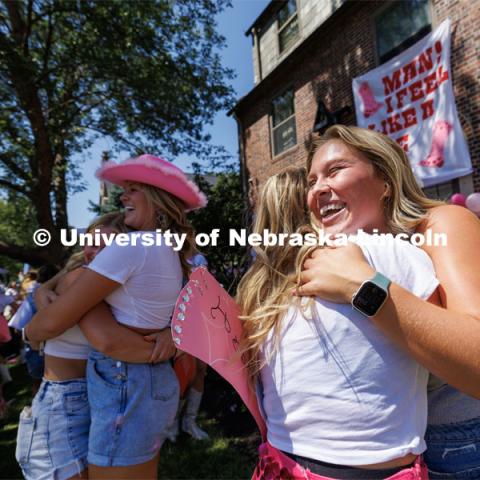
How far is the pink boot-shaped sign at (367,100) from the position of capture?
25.6ft

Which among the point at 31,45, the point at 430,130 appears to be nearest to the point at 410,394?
the point at 430,130

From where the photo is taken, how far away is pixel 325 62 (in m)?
9.79

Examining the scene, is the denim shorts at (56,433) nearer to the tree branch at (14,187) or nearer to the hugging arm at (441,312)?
the hugging arm at (441,312)

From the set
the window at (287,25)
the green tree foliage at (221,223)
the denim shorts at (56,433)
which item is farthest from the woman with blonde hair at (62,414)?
the window at (287,25)

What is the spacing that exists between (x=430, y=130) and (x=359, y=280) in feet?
21.9

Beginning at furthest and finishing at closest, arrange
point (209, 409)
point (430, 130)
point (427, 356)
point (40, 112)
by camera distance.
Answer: point (40, 112) → point (430, 130) → point (209, 409) → point (427, 356)

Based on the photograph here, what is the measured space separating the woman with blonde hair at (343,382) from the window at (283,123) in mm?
10446

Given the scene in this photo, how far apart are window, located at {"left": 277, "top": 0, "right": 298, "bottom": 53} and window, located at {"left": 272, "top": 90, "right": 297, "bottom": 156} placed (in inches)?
69.4

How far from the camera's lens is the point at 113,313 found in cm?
169

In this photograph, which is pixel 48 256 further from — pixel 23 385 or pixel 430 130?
pixel 430 130

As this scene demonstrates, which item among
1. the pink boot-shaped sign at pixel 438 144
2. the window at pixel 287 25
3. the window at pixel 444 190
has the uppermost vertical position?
the window at pixel 287 25

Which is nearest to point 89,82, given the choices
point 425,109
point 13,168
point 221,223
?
point 13,168

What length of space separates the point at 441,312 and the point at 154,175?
1508 millimetres

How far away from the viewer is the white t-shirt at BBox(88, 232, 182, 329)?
1.60 meters
